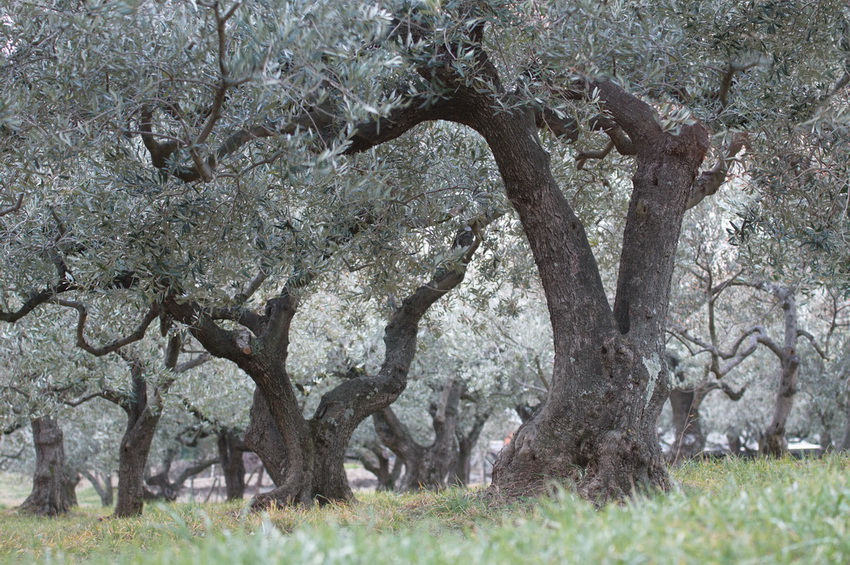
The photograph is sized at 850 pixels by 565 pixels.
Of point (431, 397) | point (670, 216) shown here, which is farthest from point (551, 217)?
point (431, 397)

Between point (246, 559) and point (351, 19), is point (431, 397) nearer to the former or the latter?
point (351, 19)

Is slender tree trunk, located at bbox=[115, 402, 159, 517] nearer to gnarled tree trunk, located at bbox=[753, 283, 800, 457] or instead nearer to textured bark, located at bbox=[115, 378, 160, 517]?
textured bark, located at bbox=[115, 378, 160, 517]

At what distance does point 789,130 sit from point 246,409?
1578 centimetres

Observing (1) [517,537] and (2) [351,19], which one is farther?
(2) [351,19]

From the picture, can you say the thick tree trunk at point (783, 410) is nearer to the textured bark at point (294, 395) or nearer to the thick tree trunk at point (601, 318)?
the textured bark at point (294, 395)

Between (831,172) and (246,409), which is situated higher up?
(831,172)

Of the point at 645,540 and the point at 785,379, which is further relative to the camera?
the point at 785,379

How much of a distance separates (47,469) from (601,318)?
15908mm

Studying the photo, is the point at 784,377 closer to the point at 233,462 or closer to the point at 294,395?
the point at 294,395

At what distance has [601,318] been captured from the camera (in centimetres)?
615

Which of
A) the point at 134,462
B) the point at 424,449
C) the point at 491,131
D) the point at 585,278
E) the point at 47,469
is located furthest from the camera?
the point at 424,449

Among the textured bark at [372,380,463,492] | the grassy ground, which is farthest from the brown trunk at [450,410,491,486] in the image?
the grassy ground

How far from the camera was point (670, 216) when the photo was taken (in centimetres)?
649

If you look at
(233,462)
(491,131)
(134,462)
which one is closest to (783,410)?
(491,131)
